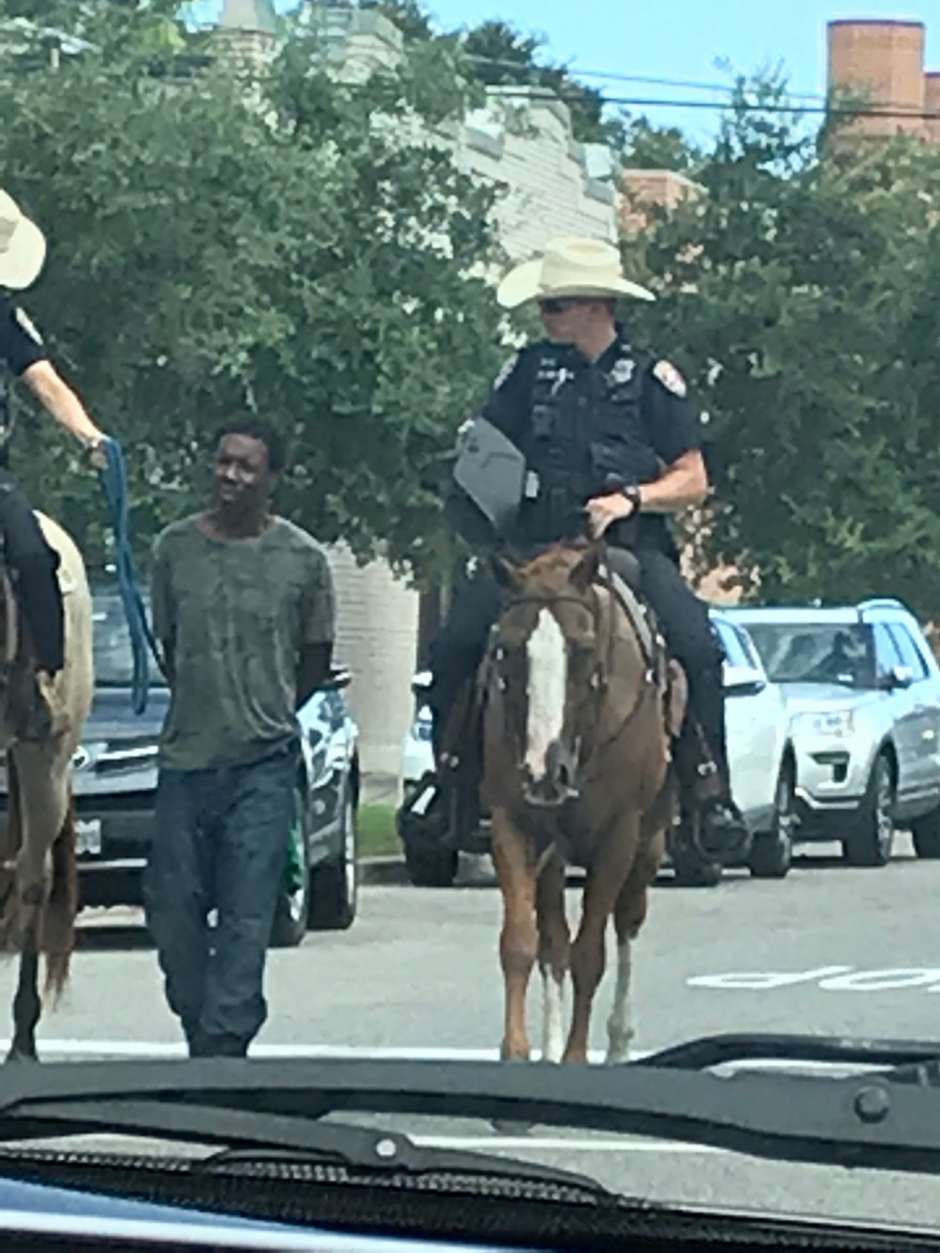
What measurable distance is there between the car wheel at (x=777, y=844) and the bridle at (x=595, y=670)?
10875 mm

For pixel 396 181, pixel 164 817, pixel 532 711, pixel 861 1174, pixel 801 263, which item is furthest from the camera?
pixel 801 263

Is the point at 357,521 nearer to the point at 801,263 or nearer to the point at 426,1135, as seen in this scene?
the point at 801,263

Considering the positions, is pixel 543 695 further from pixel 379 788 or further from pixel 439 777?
pixel 379 788

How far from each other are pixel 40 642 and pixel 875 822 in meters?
15.0

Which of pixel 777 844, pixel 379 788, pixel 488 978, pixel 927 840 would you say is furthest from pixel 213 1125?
pixel 379 788

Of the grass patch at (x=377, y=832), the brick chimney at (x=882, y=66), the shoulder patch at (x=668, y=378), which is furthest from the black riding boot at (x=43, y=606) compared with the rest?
the grass patch at (x=377, y=832)

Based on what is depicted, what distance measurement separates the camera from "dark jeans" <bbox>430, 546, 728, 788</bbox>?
39.7 feet

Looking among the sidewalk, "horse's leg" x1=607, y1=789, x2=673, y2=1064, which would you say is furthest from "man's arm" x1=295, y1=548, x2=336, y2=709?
the sidewalk

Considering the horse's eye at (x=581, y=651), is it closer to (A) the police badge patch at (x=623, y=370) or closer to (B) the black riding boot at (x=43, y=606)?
(A) the police badge patch at (x=623, y=370)

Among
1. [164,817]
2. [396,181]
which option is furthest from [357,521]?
[164,817]

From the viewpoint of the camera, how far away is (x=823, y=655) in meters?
26.0

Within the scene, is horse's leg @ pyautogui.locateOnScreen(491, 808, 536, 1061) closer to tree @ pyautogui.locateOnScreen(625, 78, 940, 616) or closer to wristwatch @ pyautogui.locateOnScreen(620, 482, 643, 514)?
wristwatch @ pyautogui.locateOnScreen(620, 482, 643, 514)

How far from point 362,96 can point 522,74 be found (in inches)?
412

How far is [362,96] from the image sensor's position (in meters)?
26.0
